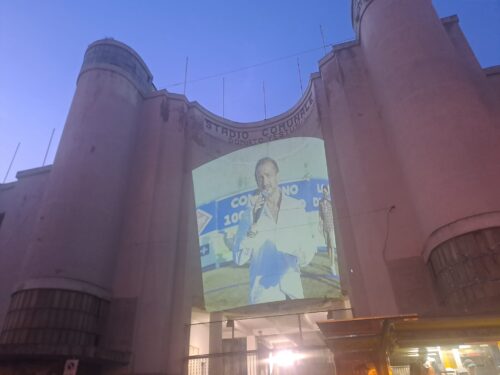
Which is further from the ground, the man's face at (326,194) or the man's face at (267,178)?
the man's face at (267,178)

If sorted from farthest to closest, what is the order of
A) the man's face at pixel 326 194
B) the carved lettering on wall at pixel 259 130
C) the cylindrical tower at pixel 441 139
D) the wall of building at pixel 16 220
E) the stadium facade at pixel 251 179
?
the carved lettering on wall at pixel 259 130, the wall of building at pixel 16 220, the man's face at pixel 326 194, the stadium facade at pixel 251 179, the cylindrical tower at pixel 441 139

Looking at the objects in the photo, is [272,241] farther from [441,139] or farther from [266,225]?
[441,139]

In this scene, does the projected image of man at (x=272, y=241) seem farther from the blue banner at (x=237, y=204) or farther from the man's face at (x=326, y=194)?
the man's face at (x=326, y=194)

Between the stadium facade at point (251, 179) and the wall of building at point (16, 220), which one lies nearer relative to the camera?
the stadium facade at point (251, 179)

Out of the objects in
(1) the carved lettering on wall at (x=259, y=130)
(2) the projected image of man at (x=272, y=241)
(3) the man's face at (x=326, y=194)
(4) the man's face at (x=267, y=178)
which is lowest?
(2) the projected image of man at (x=272, y=241)

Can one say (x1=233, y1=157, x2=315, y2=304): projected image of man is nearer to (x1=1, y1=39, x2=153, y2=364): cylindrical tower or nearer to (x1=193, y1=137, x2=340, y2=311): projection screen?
(x1=193, y1=137, x2=340, y2=311): projection screen

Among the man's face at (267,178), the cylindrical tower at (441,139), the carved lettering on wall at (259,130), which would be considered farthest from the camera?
the carved lettering on wall at (259,130)

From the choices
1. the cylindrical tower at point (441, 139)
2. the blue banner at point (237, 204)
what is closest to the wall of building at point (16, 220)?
the blue banner at point (237, 204)

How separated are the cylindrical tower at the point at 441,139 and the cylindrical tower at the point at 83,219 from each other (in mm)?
12923

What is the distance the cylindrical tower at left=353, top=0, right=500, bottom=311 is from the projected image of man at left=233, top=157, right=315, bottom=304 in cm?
541

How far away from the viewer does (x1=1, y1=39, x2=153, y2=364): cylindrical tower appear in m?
14.5

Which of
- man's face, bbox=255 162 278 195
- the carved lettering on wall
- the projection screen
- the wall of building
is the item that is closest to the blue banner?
the projection screen

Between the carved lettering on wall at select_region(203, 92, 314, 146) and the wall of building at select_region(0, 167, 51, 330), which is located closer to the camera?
the wall of building at select_region(0, 167, 51, 330)

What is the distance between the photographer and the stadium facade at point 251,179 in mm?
12828
